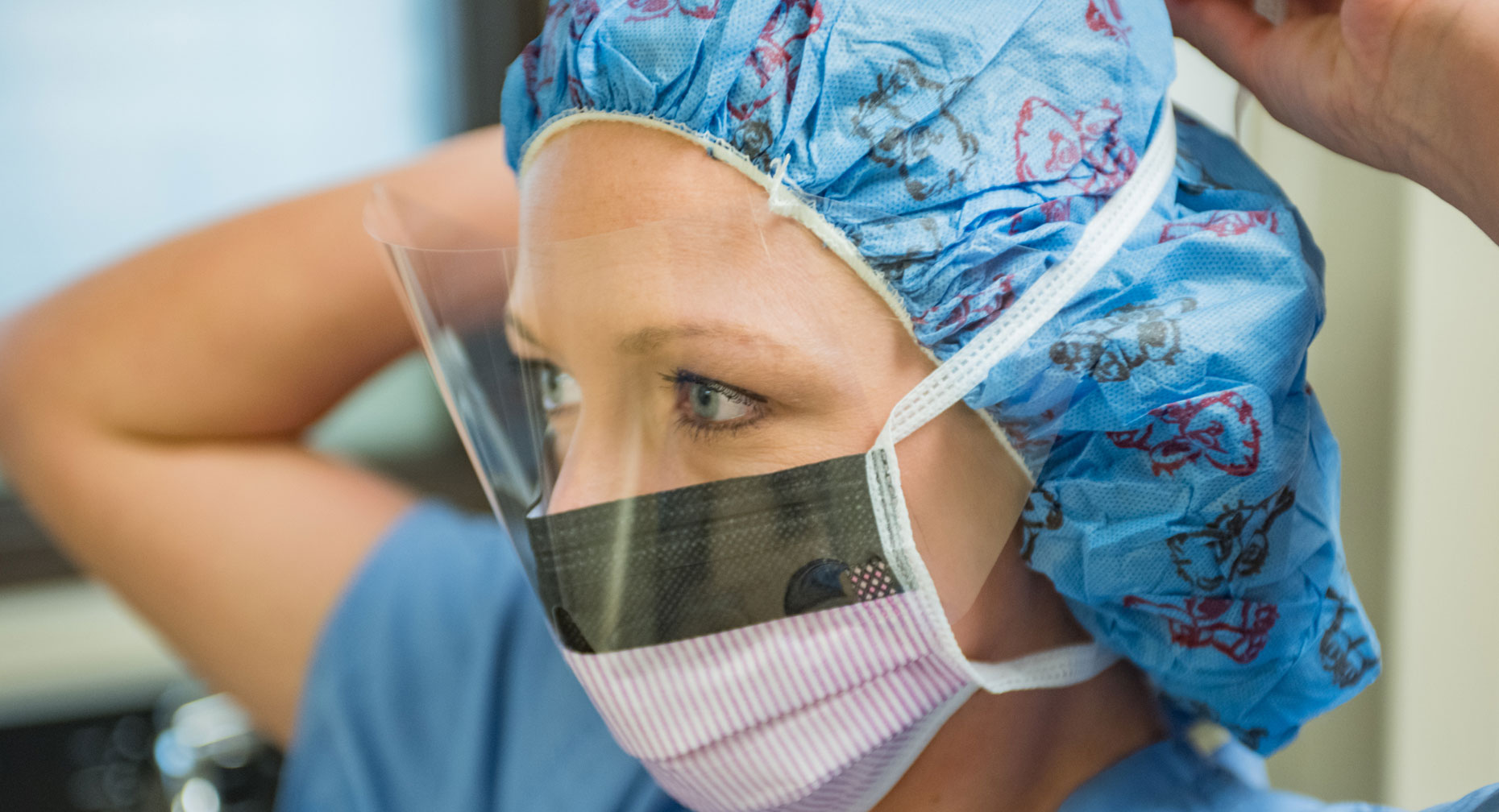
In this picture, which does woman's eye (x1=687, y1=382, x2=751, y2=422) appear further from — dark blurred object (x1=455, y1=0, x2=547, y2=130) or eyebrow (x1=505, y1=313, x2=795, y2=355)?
dark blurred object (x1=455, y1=0, x2=547, y2=130)

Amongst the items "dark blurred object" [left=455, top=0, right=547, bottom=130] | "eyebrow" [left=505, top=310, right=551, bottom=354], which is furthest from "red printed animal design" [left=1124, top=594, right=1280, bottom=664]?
"dark blurred object" [left=455, top=0, right=547, bottom=130]

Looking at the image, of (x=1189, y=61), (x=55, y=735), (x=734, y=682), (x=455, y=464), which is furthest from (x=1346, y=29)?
(x=55, y=735)

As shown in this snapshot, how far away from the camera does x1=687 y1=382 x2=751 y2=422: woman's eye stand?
0.74 metres

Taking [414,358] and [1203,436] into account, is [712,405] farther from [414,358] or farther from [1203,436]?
[414,358]

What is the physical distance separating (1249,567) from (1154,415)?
0.47ft

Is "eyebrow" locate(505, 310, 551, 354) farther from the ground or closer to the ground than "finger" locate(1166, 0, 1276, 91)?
closer to the ground

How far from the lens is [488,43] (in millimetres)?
2148

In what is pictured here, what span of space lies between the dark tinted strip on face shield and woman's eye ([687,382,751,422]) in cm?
5

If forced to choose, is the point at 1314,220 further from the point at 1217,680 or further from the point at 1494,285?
the point at 1217,680

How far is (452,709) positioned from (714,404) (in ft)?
1.83

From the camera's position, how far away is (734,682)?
0.75m

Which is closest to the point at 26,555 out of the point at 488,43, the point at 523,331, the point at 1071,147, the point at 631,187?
the point at 488,43

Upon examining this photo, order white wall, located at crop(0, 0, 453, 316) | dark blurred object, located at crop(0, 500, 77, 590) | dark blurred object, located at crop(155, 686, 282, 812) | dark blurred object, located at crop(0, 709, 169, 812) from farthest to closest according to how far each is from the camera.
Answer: white wall, located at crop(0, 0, 453, 316) < dark blurred object, located at crop(0, 500, 77, 590) < dark blurred object, located at crop(0, 709, 169, 812) < dark blurred object, located at crop(155, 686, 282, 812)

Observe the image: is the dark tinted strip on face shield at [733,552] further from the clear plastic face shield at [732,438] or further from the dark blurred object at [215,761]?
the dark blurred object at [215,761]
